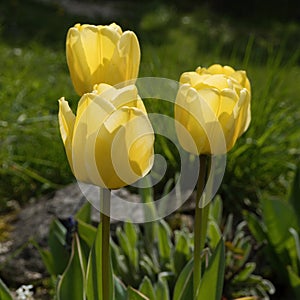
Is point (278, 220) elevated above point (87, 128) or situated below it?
below

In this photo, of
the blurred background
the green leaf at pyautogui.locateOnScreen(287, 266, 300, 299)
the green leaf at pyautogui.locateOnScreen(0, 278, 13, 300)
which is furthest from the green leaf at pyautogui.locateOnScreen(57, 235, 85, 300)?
the blurred background

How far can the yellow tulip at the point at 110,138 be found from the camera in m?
1.14

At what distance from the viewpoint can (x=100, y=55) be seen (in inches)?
55.3

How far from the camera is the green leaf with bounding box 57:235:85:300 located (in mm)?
1591

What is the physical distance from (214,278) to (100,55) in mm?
576

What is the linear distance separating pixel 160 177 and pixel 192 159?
0.55ft

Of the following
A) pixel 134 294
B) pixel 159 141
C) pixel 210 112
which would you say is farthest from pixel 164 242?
pixel 210 112

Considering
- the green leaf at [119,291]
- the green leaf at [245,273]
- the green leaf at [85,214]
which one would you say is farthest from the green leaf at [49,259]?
the green leaf at [245,273]

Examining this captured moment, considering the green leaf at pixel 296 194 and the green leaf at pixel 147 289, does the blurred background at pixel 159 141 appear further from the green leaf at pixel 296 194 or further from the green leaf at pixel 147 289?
the green leaf at pixel 147 289

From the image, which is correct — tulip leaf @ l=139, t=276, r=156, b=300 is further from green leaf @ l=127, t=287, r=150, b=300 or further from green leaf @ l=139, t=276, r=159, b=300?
green leaf @ l=127, t=287, r=150, b=300

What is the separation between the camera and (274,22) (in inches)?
340

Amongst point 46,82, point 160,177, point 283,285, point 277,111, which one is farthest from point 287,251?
point 46,82

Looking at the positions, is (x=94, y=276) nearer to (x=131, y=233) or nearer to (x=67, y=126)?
(x=67, y=126)

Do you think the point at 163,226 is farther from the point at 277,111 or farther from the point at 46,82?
the point at 46,82
